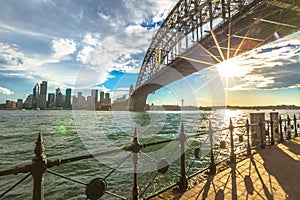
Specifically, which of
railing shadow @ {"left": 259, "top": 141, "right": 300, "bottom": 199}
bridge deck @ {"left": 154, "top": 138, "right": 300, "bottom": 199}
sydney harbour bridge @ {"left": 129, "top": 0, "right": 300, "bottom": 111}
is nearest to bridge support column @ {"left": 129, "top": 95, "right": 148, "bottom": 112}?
sydney harbour bridge @ {"left": 129, "top": 0, "right": 300, "bottom": 111}

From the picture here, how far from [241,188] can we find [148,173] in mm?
4213

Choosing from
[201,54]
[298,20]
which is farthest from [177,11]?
[298,20]

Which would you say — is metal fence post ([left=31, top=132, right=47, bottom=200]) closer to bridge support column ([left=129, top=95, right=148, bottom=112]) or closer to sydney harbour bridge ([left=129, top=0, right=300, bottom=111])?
sydney harbour bridge ([left=129, top=0, right=300, bottom=111])

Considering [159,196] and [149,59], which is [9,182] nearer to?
[159,196]

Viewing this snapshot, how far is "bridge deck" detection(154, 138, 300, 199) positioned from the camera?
131 inches

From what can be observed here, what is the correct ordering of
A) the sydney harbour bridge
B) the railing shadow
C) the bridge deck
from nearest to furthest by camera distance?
1. the bridge deck
2. the railing shadow
3. the sydney harbour bridge

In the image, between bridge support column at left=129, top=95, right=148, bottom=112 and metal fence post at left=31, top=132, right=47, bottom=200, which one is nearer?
metal fence post at left=31, top=132, right=47, bottom=200

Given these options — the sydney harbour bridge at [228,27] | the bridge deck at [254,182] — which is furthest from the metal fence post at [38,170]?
the sydney harbour bridge at [228,27]

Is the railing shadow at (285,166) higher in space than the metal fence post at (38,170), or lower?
lower

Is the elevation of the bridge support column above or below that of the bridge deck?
above

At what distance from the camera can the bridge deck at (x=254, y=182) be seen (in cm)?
332

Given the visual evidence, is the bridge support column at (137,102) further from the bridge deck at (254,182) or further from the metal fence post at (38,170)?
the metal fence post at (38,170)

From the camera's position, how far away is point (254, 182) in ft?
12.6

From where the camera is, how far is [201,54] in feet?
73.3
